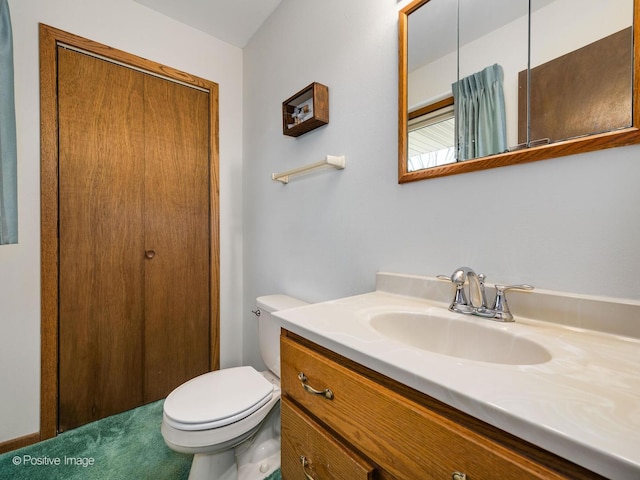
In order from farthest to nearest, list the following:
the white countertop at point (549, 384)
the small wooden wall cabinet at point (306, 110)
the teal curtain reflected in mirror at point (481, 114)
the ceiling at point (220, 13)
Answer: the ceiling at point (220, 13) < the small wooden wall cabinet at point (306, 110) < the teal curtain reflected in mirror at point (481, 114) < the white countertop at point (549, 384)

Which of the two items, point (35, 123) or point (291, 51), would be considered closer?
point (35, 123)

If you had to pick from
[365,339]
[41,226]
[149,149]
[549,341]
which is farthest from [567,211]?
[41,226]

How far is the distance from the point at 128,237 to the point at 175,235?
0.84 feet

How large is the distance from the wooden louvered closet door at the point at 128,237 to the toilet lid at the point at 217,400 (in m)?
0.73

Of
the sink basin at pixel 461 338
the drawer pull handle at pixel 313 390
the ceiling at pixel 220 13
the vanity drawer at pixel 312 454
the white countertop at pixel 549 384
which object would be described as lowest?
the vanity drawer at pixel 312 454

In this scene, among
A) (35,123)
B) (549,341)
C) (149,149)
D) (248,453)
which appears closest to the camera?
(549,341)

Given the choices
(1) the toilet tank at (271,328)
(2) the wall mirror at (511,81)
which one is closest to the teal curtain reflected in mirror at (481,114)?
(2) the wall mirror at (511,81)

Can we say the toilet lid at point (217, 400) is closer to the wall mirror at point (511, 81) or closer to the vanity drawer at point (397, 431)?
the vanity drawer at point (397, 431)

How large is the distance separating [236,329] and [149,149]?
4.46 ft

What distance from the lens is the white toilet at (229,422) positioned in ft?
3.26

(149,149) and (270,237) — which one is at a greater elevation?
(149,149)

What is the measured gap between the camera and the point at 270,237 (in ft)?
5.92

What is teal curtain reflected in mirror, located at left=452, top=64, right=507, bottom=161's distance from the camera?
31.8 inches

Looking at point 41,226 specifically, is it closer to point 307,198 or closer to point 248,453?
point 307,198
